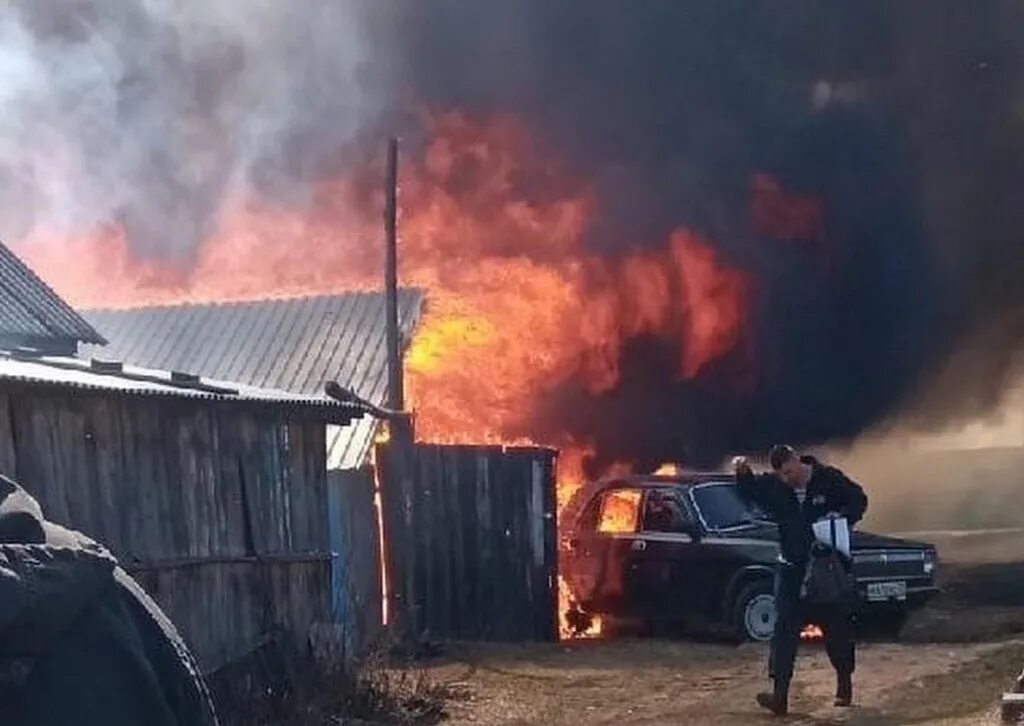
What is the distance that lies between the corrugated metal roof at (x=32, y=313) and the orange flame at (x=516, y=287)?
13.5ft

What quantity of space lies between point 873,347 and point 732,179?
289cm

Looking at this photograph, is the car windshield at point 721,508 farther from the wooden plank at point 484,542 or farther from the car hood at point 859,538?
the wooden plank at point 484,542

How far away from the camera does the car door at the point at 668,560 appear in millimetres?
15258

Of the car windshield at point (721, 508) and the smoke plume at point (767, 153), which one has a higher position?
the smoke plume at point (767, 153)

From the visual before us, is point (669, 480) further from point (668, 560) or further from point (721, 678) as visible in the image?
point (721, 678)

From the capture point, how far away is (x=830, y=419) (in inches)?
794

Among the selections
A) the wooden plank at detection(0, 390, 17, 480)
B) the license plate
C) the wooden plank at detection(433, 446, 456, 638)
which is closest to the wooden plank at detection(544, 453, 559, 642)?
the wooden plank at detection(433, 446, 456, 638)

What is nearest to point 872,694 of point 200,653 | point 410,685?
point 410,685

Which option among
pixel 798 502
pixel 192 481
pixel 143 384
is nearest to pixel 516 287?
pixel 798 502

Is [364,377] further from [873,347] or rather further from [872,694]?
[872,694]

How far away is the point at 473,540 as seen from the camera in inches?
629

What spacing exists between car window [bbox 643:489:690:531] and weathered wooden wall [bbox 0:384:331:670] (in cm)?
439

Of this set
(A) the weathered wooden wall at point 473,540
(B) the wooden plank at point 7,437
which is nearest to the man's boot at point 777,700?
(B) the wooden plank at point 7,437

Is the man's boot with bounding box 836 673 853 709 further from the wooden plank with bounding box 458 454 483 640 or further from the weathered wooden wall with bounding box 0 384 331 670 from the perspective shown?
the wooden plank with bounding box 458 454 483 640
